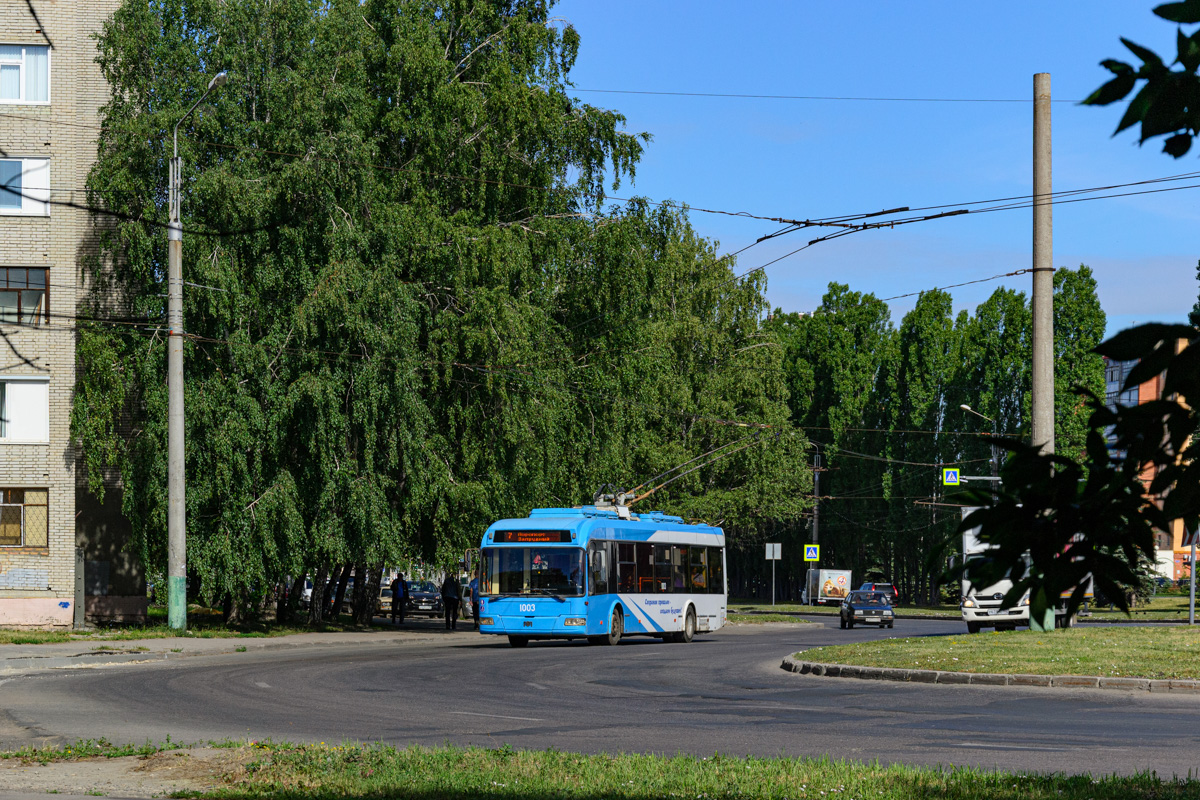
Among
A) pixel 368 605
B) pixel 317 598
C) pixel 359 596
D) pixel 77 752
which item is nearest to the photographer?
pixel 77 752

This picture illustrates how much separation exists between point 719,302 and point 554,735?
52761 millimetres

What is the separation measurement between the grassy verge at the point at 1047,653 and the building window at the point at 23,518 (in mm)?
20785

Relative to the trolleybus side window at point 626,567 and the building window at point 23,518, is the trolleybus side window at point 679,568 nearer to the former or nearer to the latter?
the trolleybus side window at point 626,567

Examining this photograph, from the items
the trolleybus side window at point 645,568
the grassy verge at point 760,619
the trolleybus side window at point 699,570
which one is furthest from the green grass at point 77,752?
the grassy verge at point 760,619

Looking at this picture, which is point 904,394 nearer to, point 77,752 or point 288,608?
point 288,608

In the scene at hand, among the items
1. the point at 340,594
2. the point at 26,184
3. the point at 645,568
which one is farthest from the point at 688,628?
the point at 26,184

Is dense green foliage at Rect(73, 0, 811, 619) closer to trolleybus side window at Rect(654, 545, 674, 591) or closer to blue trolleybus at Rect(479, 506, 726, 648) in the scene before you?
blue trolleybus at Rect(479, 506, 726, 648)

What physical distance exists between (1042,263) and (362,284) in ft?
54.2

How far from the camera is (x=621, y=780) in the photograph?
30.9 feet

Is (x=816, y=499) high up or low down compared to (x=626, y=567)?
up

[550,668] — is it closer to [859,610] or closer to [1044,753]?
[1044,753]

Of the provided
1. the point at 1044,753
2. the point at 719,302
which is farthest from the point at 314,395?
the point at 719,302

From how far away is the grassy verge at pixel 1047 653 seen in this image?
1950 cm

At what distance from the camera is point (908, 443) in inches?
3068
